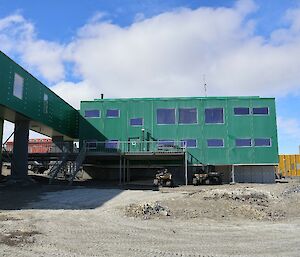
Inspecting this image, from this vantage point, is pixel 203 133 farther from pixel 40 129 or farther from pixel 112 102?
pixel 40 129

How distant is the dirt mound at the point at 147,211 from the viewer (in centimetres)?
1677

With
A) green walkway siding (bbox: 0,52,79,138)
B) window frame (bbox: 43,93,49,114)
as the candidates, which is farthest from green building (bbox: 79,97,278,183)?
window frame (bbox: 43,93,49,114)

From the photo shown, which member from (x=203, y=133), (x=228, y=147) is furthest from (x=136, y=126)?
(x=228, y=147)

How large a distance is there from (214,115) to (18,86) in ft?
57.3

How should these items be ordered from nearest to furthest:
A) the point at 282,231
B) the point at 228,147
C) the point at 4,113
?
the point at 282,231 < the point at 4,113 < the point at 228,147

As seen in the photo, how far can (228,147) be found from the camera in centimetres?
3528

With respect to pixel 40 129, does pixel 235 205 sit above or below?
below

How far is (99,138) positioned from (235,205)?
19038 mm

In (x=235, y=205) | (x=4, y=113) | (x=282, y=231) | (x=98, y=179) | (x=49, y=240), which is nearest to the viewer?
(x=49, y=240)

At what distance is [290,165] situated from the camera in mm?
52188

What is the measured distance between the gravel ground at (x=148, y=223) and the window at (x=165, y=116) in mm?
12729

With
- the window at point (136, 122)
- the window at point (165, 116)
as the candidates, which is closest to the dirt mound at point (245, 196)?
the window at point (165, 116)

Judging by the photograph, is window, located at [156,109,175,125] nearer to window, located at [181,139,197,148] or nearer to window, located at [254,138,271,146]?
window, located at [181,139,197,148]

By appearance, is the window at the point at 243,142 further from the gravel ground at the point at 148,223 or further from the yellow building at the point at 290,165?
the yellow building at the point at 290,165
